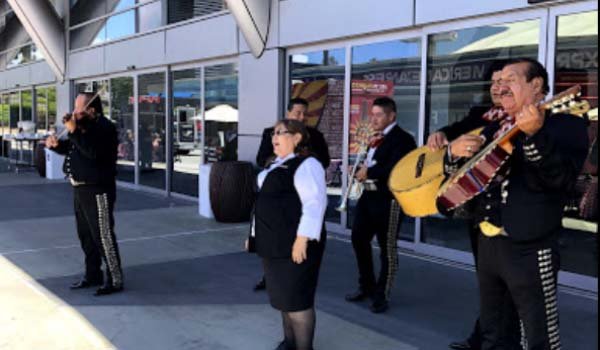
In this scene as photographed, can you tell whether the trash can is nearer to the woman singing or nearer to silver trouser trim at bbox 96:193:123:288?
silver trouser trim at bbox 96:193:123:288

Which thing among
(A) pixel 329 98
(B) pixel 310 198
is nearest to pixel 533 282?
(B) pixel 310 198

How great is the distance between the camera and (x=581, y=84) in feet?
17.4

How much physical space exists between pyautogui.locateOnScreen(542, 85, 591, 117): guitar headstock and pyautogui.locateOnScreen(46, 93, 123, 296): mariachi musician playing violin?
3755mm

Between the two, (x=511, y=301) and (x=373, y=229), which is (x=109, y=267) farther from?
(x=511, y=301)

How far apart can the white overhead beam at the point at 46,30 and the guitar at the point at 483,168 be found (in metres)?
14.2

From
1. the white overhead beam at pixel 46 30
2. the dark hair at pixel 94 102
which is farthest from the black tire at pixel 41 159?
the dark hair at pixel 94 102

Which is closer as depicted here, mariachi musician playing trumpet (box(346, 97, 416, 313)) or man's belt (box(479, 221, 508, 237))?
man's belt (box(479, 221, 508, 237))

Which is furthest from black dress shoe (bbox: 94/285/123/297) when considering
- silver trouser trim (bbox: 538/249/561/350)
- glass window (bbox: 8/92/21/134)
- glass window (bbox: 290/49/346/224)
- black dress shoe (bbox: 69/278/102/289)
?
glass window (bbox: 8/92/21/134)

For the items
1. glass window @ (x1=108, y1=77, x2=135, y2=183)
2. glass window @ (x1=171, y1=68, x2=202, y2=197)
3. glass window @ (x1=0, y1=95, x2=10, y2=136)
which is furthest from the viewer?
glass window @ (x1=0, y1=95, x2=10, y2=136)

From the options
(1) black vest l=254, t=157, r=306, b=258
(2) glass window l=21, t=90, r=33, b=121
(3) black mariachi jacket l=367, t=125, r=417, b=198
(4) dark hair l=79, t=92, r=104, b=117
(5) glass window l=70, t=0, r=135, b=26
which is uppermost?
(5) glass window l=70, t=0, r=135, b=26

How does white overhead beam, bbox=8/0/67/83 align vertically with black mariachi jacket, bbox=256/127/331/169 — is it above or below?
above

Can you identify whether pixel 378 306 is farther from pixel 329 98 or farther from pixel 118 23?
pixel 118 23

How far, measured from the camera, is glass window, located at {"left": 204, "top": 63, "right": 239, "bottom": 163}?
10039 millimetres

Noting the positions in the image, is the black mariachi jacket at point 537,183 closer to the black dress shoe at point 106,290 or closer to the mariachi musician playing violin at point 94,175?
the mariachi musician playing violin at point 94,175
